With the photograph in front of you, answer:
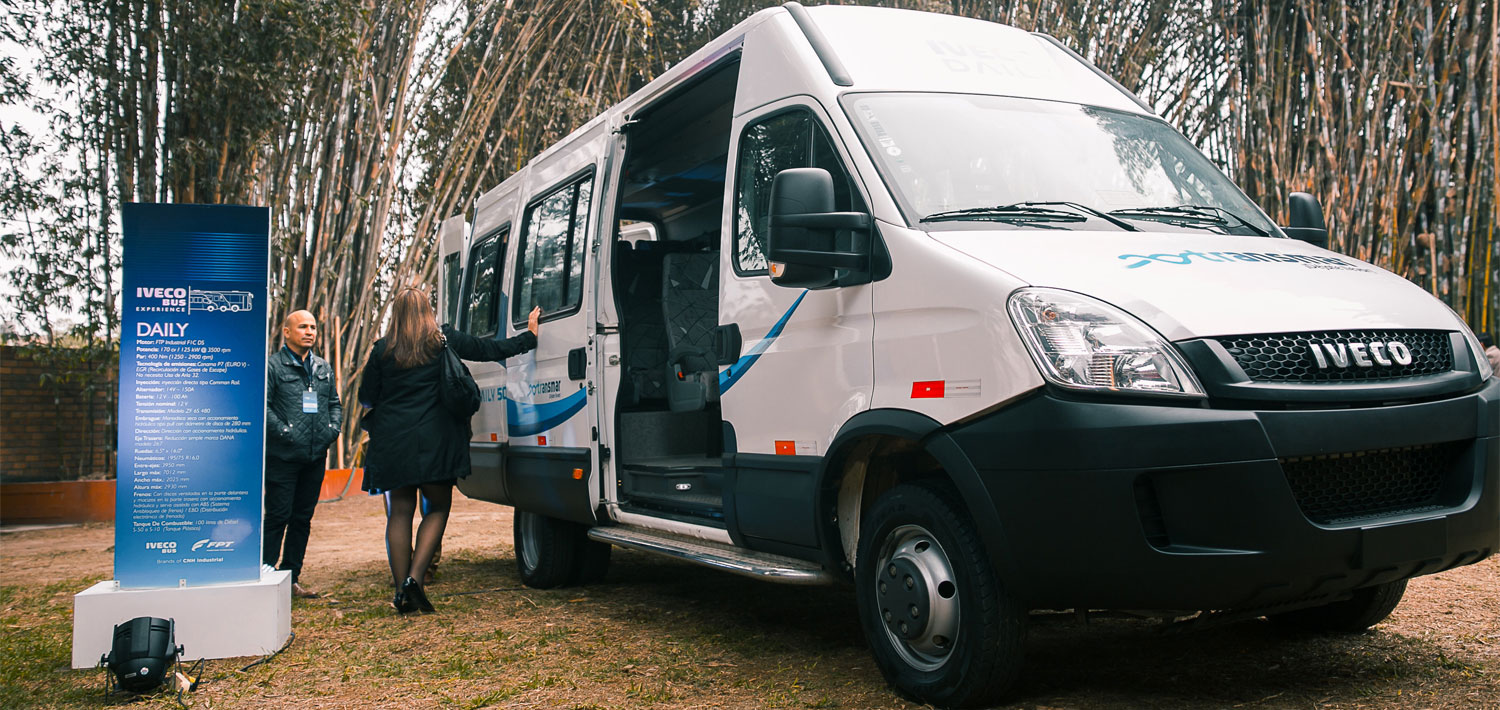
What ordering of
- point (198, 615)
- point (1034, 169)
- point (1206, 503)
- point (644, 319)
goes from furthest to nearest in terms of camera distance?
point (644, 319) < point (198, 615) < point (1034, 169) < point (1206, 503)

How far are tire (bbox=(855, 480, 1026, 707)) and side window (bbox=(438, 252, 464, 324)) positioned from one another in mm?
4895

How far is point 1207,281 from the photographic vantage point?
3023 millimetres

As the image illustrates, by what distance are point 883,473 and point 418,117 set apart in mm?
8909

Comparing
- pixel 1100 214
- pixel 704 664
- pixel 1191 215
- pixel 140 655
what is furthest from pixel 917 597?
pixel 140 655

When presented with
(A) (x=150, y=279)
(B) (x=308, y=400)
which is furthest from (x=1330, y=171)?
(A) (x=150, y=279)

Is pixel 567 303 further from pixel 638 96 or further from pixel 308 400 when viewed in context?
pixel 308 400

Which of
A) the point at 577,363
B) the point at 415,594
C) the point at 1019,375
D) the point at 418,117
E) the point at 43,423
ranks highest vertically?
the point at 418,117

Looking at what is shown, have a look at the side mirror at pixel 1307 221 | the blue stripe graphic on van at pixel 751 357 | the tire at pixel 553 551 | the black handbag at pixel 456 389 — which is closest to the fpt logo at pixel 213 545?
the black handbag at pixel 456 389

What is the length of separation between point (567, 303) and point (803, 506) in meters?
2.31

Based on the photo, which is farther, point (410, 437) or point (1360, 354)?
point (410, 437)

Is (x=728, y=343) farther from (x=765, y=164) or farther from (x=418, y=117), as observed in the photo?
(x=418, y=117)

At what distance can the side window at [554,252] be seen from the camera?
18.4ft

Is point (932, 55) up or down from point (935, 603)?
up

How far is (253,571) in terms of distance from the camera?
4.67m
